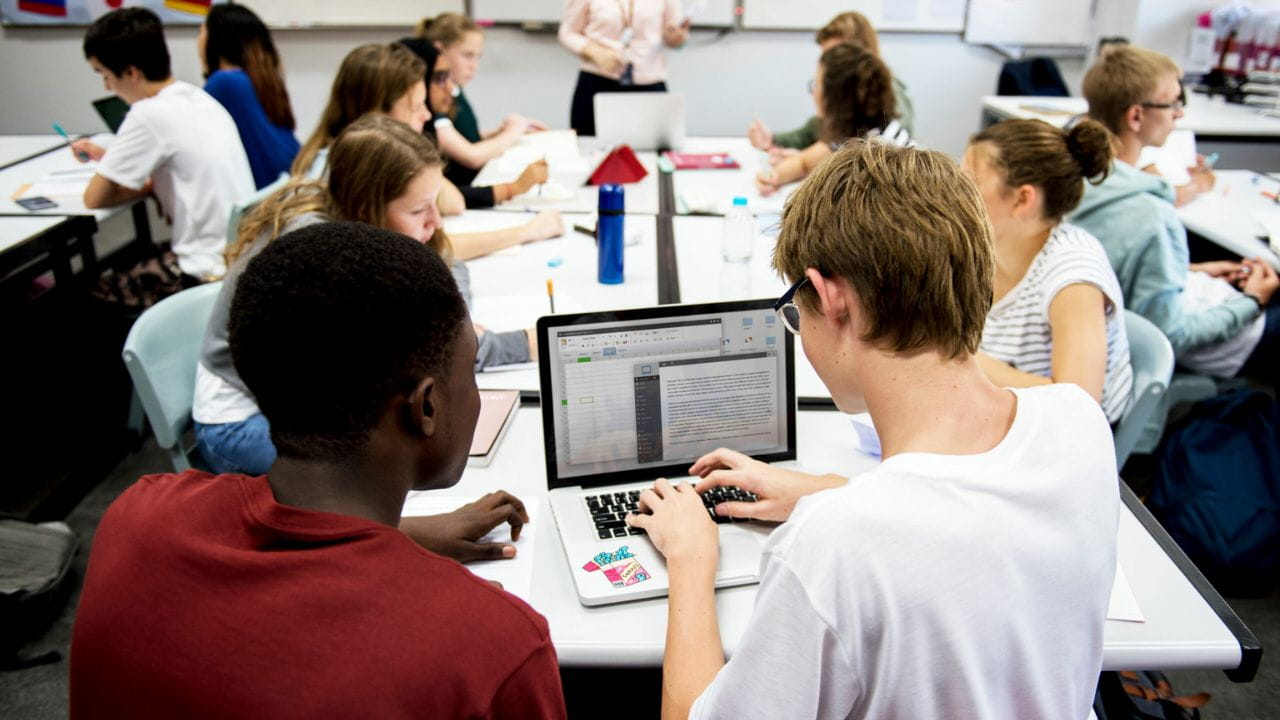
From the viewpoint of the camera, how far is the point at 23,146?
12.2 feet

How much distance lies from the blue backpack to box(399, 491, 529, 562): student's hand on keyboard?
6.00ft

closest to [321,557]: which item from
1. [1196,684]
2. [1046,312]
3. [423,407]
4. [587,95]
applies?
[423,407]

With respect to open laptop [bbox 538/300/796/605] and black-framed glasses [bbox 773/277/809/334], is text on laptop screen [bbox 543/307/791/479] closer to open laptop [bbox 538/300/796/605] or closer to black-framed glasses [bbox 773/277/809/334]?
open laptop [bbox 538/300/796/605]

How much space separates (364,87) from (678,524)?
6.40ft

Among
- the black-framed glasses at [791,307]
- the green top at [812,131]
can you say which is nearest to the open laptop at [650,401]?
the black-framed glasses at [791,307]

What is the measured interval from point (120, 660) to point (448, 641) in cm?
26

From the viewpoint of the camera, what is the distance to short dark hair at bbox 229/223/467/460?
2.57ft

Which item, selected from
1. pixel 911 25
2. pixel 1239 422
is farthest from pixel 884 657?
pixel 911 25

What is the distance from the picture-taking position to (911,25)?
532 cm

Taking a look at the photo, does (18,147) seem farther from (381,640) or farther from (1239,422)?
(1239,422)

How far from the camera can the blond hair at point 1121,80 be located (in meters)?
2.64

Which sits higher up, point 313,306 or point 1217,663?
point 313,306

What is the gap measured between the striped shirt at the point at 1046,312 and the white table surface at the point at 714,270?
0.43 metres

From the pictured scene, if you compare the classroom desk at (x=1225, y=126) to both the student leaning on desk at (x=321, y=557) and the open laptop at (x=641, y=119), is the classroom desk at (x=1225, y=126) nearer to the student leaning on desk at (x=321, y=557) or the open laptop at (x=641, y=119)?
the open laptop at (x=641, y=119)
